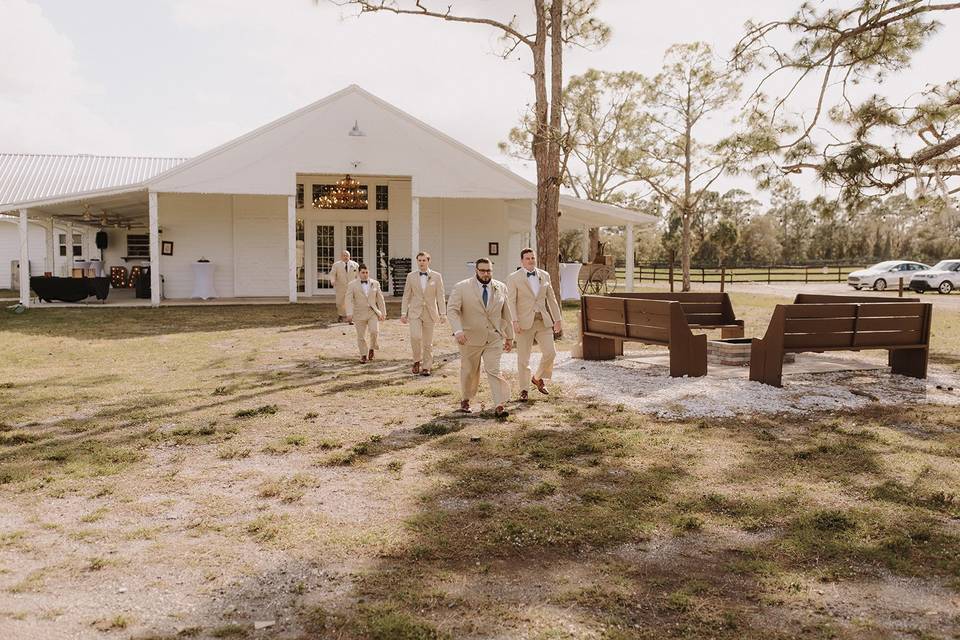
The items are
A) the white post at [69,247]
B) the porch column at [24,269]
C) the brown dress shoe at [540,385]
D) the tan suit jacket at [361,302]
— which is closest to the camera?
the brown dress shoe at [540,385]

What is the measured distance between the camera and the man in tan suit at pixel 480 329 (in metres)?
7.75

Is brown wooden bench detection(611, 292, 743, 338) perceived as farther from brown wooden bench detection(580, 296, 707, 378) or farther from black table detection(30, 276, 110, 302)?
black table detection(30, 276, 110, 302)

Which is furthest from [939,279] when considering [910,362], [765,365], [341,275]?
[765,365]

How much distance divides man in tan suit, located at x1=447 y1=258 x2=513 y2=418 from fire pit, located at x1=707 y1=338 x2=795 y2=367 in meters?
4.25

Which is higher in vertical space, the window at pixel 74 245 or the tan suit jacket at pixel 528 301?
the window at pixel 74 245

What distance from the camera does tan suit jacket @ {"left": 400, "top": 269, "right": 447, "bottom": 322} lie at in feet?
34.7

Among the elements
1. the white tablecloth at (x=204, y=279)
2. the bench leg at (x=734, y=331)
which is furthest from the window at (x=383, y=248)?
the bench leg at (x=734, y=331)

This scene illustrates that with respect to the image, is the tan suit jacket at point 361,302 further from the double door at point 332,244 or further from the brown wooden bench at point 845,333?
the double door at point 332,244

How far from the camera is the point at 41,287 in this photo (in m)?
22.1

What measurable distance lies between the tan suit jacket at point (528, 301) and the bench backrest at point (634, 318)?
1.63m

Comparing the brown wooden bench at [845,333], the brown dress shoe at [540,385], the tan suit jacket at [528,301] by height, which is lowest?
the brown dress shoe at [540,385]

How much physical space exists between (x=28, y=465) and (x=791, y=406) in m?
6.83

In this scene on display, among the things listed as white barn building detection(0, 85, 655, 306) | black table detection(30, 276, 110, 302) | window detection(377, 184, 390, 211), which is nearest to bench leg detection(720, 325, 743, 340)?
white barn building detection(0, 85, 655, 306)

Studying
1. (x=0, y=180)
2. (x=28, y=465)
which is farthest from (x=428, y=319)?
(x=0, y=180)
